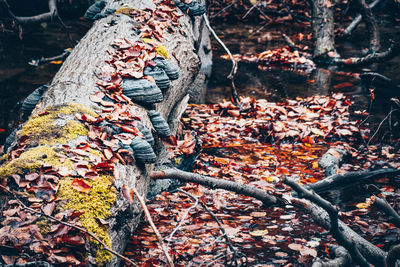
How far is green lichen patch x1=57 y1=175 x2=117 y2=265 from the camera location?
2.29 m

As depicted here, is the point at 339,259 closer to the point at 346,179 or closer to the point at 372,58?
the point at 346,179

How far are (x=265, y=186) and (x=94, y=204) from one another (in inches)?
83.6

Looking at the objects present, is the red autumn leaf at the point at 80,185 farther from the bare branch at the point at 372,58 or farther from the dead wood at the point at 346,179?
the bare branch at the point at 372,58

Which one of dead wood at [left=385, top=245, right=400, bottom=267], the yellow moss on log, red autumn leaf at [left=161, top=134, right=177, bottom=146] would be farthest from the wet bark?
dead wood at [left=385, top=245, right=400, bottom=267]

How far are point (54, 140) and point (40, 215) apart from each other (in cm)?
69

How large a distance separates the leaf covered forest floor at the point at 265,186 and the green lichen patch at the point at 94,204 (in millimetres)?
441

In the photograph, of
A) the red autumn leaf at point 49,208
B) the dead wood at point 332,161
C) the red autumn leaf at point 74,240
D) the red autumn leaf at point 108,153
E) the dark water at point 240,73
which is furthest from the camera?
the dark water at point 240,73

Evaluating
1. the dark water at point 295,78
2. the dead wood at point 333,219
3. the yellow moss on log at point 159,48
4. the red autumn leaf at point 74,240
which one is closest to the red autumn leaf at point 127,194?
the red autumn leaf at point 74,240

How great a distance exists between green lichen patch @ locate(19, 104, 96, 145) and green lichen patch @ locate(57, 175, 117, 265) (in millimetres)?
454

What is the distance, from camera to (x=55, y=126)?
9.45 feet

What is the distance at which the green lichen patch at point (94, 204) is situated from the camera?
229 centimetres

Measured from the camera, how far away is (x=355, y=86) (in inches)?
295

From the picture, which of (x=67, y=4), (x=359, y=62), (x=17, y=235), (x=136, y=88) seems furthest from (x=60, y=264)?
(x=67, y=4)

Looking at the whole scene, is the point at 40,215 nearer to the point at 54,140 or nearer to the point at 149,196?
the point at 54,140
